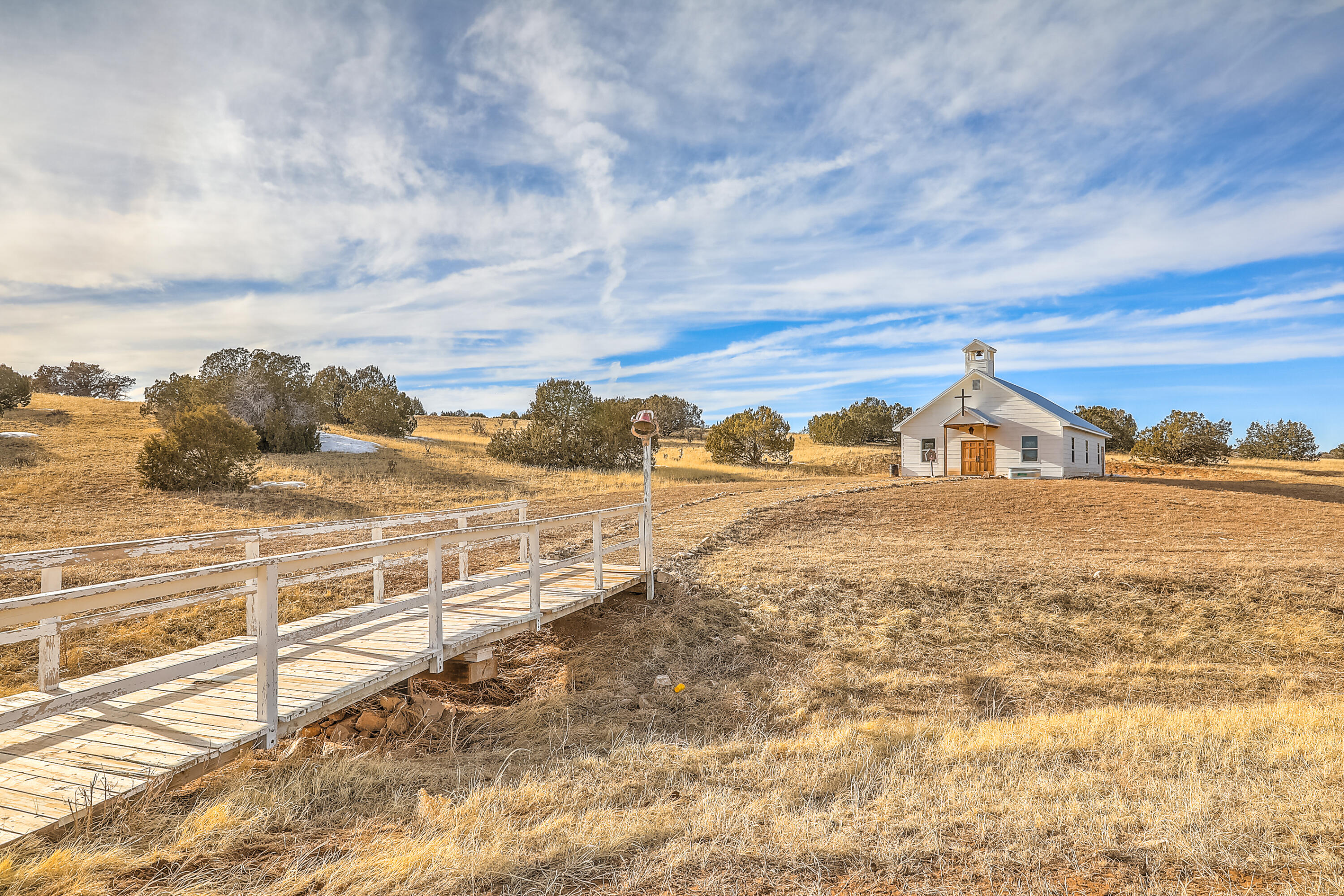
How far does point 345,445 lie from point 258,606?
3637cm

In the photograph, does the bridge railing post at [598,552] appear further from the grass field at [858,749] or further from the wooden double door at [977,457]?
the wooden double door at [977,457]

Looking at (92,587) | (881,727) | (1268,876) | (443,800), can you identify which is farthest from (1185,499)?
(92,587)

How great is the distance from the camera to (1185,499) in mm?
21391

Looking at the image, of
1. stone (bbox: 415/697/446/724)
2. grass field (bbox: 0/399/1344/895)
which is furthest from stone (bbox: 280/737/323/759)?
stone (bbox: 415/697/446/724)

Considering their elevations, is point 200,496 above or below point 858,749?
above

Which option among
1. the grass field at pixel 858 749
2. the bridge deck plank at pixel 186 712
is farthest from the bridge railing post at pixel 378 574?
the grass field at pixel 858 749

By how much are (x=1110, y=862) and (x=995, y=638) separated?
22.8 ft

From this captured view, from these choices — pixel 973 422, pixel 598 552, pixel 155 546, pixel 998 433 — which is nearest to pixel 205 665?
pixel 155 546

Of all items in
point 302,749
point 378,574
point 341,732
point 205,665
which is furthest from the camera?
point 378,574

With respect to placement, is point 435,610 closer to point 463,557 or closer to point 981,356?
point 463,557

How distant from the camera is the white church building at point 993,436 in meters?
27.9

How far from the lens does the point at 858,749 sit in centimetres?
658

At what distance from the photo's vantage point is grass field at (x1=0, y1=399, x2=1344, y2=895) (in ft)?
13.2

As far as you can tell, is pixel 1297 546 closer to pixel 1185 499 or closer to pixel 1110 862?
pixel 1185 499
